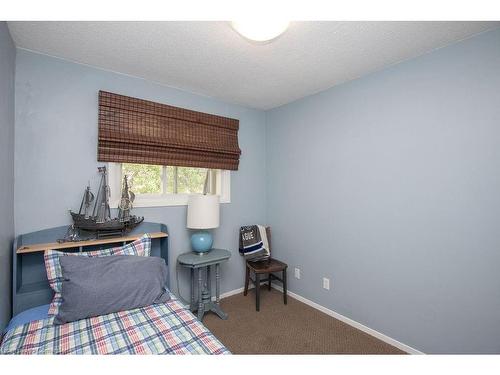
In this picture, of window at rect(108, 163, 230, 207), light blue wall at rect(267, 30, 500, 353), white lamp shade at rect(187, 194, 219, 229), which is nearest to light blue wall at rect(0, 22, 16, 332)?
window at rect(108, 163, 230, 207)

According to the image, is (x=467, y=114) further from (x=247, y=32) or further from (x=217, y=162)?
(x=217, y=162)

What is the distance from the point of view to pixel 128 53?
6.34 ft

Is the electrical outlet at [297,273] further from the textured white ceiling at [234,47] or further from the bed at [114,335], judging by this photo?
the textured white ceiling at [234,47]

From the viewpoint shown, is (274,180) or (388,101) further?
(274,180)

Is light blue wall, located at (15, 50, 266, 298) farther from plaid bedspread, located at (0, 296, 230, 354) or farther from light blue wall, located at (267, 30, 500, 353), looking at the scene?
light blue wall, located at (267, 30, 500, 353)

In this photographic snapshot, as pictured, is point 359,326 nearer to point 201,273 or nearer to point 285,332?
point 285,332

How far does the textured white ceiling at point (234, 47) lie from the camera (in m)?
1.60

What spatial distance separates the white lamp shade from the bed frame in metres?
0.58

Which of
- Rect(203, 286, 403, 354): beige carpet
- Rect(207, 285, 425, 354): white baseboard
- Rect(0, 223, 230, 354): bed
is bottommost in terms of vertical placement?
Rect(203, 286, 403, 354): beige carpet

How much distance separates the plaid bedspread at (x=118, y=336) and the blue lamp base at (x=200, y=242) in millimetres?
929

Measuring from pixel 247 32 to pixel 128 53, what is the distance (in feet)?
3.46

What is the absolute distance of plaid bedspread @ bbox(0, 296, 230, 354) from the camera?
1.26 m

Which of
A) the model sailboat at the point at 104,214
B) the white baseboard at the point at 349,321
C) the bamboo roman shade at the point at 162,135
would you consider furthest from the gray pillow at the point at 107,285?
the white baseboard at the point at 349,321
